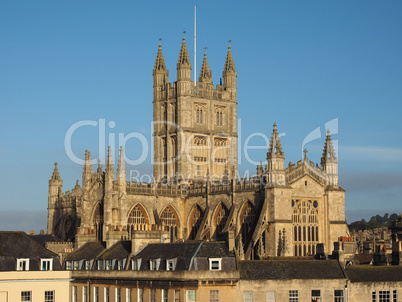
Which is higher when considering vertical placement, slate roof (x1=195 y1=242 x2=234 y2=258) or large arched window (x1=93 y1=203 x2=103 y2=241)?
large arched window (x1=93 y1=203 x2=103 y2=241)

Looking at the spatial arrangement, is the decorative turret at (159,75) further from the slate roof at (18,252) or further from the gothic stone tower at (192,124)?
the slate roof at (18,252)

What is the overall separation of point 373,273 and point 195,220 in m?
40.1

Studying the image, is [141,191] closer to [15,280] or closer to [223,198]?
[223,198]

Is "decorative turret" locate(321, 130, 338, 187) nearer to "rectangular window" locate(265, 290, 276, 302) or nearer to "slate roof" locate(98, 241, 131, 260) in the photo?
"slate roof" locate(98, 241, 131, 260)

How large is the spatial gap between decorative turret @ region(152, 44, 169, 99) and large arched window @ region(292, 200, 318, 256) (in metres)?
29.6

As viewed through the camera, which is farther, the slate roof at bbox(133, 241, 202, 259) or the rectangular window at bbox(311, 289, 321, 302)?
the slate roof at bbox(133, 241, 202, 259)

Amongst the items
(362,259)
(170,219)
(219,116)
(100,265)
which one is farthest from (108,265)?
(219,116)

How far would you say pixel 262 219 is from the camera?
84.6 meters

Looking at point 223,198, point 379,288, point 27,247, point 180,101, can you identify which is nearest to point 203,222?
point 223,198

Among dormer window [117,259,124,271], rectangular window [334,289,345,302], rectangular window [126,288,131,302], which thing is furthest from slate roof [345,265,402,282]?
dormer window [117,259,124,271]

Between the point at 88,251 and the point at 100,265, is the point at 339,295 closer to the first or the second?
the point at 100,265

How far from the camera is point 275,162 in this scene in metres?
85.3

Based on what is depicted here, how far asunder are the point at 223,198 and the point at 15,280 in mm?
35608

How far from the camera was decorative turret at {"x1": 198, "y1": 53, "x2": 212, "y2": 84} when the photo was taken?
362 ft
